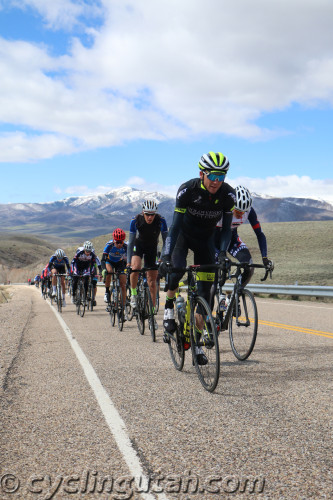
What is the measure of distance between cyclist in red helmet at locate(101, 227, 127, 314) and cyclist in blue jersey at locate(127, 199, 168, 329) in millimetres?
1320

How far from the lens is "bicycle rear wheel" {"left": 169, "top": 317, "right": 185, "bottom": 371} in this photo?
18.4ft

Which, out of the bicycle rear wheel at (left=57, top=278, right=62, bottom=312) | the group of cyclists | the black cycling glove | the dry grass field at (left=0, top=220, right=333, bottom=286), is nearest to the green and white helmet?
the group of cyclists

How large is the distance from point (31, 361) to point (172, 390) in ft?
8.72

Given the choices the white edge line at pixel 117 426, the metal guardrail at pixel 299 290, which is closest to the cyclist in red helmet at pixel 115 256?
the white edge line at pixel 117 426

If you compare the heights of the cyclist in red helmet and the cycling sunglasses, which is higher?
the cycling sunglasses

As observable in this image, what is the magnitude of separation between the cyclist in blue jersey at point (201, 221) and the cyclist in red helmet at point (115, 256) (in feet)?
15.6

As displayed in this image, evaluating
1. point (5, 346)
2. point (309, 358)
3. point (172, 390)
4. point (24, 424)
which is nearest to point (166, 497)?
point (24, 424)

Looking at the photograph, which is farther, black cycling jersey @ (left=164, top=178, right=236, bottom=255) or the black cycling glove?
black cycling jersey @ (left=164, top=178, right=236, bottom=255)

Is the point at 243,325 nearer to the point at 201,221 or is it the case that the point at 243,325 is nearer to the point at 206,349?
the point at 206,349

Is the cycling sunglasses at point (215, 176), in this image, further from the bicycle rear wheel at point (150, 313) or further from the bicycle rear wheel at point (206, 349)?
the bicycle rear wheel at point (150, 313)

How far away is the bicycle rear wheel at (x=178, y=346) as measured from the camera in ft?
18.4

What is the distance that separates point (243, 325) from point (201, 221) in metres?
1.53

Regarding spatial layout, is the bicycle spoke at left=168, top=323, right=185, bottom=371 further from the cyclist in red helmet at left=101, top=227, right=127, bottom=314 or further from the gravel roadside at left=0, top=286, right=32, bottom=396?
the cyclist in red helmet at left=101, top=227, right=127, bottom=314

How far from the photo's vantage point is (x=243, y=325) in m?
6.30
